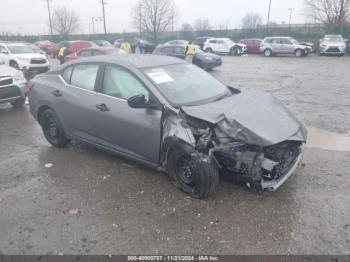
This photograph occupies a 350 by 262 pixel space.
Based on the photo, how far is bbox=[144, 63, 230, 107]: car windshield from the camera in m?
4.30

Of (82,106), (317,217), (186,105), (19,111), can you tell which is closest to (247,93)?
(186,105)

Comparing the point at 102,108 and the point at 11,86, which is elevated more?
the point at 102,108

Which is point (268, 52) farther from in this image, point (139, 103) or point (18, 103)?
point (139, 103)

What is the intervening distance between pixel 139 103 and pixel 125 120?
412 millimetres

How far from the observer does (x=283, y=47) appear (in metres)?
27.5

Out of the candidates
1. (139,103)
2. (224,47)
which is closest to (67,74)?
(139,103)

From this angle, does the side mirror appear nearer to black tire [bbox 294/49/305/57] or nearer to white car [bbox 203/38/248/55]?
black tire [bbox 294/49/305/57]

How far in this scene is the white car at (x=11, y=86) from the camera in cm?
827

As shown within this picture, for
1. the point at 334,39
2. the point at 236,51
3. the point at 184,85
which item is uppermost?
the point at 184,85

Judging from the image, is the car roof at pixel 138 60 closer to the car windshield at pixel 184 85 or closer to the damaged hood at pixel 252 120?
the car windshield at pixel 184 85

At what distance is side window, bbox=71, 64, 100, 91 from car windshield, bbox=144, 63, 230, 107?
0.95 metres

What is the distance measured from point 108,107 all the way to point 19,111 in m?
5.15

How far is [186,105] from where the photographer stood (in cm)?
418

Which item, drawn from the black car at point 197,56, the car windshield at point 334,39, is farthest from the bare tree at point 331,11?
the black car at point 197,56
